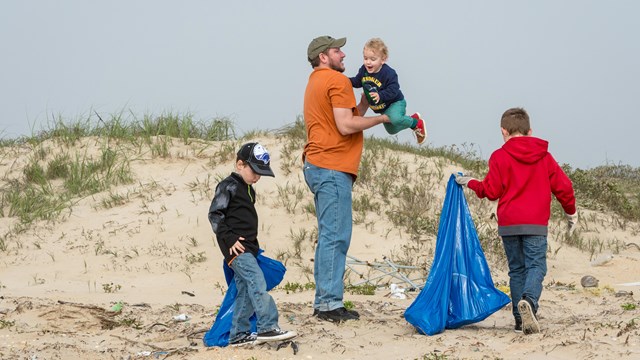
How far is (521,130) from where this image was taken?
Answer: 6.24m

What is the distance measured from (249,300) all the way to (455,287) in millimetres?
1533

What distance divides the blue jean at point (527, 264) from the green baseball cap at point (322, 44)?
74.8 inches

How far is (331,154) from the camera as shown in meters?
6.65

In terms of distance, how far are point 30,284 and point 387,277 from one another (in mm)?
3866

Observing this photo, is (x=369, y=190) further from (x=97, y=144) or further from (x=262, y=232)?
(x=97, y=144)

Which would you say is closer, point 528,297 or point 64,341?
point 528,297

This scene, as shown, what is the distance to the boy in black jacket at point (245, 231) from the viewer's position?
19.4 ft

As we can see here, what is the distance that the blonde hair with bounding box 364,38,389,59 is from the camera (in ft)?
21.8

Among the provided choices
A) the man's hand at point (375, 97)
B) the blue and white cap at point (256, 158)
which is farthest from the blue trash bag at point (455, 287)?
the blue and white cap at point (256, 158)

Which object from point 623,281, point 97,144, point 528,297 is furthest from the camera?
point 97,144

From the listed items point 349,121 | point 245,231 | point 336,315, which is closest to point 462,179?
point 349,121

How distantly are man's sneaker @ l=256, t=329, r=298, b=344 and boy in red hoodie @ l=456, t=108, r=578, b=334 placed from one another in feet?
5.25

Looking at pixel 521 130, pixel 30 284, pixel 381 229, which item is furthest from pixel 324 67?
pixel 30 284

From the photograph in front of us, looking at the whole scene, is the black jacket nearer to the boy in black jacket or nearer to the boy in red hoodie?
the boy in black jacket
